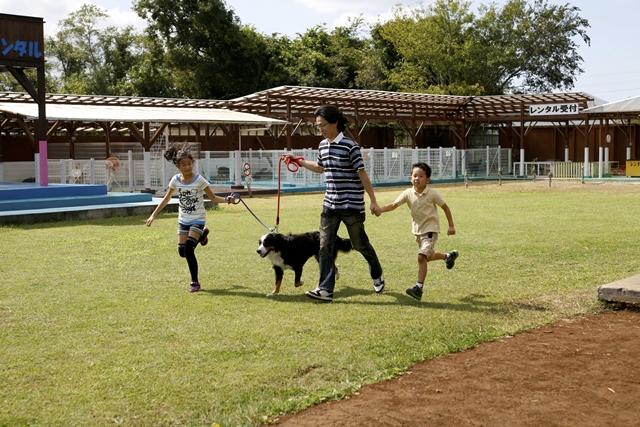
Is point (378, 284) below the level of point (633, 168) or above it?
below

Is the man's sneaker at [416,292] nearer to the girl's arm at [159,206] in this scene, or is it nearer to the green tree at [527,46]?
the girl's arm at [159,206]

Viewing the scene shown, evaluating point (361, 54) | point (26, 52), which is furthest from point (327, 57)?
point (26, 52)

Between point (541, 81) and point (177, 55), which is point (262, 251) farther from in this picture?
point (541, 81)

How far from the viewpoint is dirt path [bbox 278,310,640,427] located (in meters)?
3.90

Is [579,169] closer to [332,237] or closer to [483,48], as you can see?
[483,48]

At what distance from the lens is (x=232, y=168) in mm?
27453

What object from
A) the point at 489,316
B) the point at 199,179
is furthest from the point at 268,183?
the point at 489,316

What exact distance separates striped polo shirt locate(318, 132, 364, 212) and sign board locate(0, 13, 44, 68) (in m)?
14.0

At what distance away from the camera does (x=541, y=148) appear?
4153 centimetres

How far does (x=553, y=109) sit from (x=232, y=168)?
1616 centimetres

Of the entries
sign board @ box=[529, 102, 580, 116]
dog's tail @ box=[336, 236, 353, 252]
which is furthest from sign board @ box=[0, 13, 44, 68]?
sign board @ box=[529, 102, 580, 116]

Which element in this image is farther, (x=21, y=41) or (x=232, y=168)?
(x=232, y=168)

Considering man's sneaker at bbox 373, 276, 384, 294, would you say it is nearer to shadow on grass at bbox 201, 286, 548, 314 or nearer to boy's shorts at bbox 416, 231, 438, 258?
shadow on grass at bbox 201, 286, 548, 314

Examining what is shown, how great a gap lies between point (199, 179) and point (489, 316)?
3248mm
